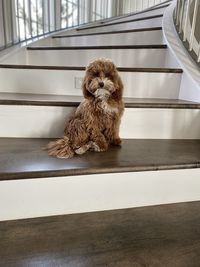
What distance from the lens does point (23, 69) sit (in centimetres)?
141

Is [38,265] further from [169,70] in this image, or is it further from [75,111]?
[169,70]

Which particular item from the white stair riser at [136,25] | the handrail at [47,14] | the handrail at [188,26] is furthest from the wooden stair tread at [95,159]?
the white stair riser at [136,25]

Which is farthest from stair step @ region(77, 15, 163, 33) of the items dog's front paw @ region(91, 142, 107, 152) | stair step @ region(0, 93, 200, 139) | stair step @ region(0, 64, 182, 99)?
dog's front paw @ region(91, 142, 107, 152)

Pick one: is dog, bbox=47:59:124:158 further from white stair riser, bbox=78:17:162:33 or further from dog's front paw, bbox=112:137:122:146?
white stair riser, bbox=78:17:162:33

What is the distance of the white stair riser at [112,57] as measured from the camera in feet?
5.60

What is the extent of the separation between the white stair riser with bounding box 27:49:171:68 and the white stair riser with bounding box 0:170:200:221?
1.03 m

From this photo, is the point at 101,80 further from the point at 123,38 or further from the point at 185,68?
the point at 123,38

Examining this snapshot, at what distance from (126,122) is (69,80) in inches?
20.8

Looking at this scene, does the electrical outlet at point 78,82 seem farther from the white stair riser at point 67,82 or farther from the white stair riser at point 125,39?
the white stair riser at point 125,39

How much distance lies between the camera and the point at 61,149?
963 mm

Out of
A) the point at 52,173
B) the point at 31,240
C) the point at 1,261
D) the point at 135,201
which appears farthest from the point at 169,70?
the point at 1,261

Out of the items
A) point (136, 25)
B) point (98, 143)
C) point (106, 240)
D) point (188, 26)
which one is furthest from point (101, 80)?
point (136, 25)

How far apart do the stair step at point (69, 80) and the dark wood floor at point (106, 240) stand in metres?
0.80

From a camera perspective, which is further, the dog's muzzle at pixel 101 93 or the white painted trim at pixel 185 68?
the white painted trim at pixel 185 68
